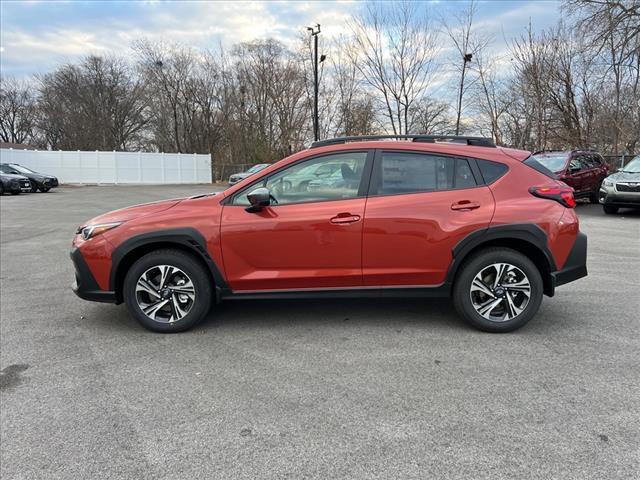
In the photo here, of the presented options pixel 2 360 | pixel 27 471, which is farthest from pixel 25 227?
pixel 27 471

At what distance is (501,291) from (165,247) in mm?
3057

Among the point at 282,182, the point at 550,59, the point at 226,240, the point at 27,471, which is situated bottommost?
the point at 27,471

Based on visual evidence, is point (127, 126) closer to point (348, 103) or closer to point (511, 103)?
point (348, 103)

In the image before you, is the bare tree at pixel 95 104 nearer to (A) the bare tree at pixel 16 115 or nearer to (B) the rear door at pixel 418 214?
(A) the bare tree at pixel 16 115

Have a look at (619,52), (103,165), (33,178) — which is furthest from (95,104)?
(619,52)

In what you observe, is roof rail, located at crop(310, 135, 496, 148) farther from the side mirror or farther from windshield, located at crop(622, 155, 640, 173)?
windshield, located at crop(622, 155, 640, 173)

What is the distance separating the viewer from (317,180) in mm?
4117

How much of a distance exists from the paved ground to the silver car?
8992 mm

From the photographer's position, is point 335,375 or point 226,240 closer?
point 335,375

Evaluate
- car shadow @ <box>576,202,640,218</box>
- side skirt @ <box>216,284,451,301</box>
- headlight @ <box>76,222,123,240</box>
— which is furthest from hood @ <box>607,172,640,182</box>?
headlight @ <box>76,222,123,240</box>

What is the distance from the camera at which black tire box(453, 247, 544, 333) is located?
405cm

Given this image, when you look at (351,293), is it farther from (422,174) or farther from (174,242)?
(174,242)

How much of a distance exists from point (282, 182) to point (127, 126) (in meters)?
48.7

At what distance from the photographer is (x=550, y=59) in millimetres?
24203
